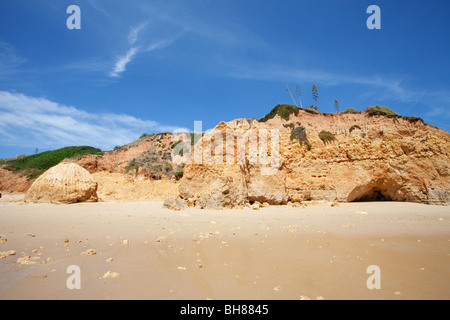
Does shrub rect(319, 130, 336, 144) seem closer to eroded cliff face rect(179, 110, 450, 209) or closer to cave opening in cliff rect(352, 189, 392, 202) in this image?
eroded cliff face rect(179, 110, 450, 209)

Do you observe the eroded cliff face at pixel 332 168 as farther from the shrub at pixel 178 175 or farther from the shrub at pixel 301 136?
the shrub at pixel 178 175

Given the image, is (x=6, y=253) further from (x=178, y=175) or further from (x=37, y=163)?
(x=37, y=163)

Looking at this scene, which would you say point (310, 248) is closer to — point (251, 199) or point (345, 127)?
point (251, 199)

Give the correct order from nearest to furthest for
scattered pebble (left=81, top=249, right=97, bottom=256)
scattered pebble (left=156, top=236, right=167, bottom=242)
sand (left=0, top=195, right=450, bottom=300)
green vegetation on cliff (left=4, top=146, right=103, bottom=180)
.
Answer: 1. sand (left=0, top=195, right=450, bottom=300)
2. scattered pebble (left=81, top=249, right=97, bottom=256)
3. scattered pebble (left=156, top=236, right=167, bottom=242)
4. green vegetation on cliff (left=4, top=146, right=103, bottom=180)

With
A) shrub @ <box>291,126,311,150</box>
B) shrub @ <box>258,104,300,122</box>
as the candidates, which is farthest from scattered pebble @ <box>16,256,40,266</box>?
shrub @ <box>258,104,300,122</box>

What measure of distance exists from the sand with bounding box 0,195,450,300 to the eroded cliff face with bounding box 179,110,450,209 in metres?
4.98

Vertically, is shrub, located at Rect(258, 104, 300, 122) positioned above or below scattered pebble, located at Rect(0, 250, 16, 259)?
above

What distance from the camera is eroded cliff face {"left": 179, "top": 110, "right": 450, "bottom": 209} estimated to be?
10383 mm

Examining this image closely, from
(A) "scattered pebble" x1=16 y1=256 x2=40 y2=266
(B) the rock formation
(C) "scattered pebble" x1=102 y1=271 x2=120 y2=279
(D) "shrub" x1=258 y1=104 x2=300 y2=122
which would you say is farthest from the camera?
(D) "shrub" x1=258 y1=104 x2=300 y2=122

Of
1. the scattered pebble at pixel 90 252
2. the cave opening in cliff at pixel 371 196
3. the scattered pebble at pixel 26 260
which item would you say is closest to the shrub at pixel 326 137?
the cave opening in cliff at pixel 371 196

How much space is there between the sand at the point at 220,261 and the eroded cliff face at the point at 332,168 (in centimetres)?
498

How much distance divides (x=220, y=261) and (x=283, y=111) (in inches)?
1028
